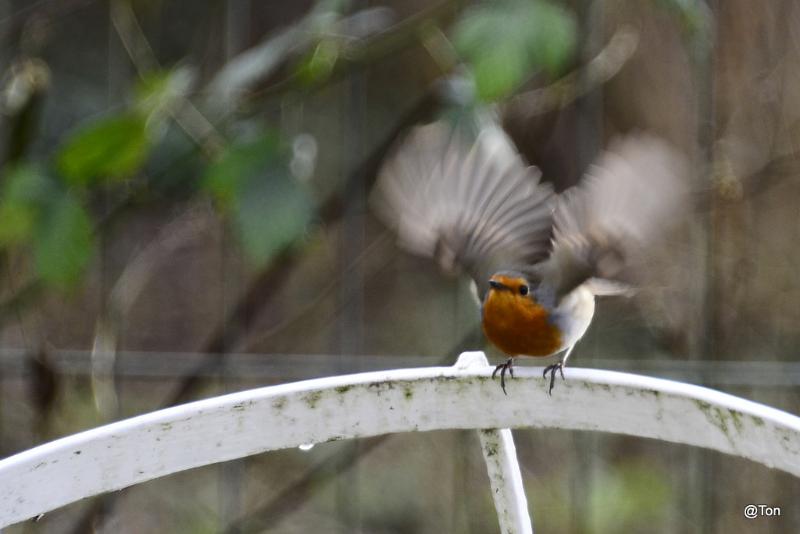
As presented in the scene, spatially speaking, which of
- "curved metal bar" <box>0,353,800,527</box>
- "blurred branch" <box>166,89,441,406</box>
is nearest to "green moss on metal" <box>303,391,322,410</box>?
"curved metal bar" <box>0,353,800,527</box>

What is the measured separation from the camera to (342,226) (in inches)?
131

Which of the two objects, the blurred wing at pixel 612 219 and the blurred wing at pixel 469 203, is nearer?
the blurred wing at pixel 612 219

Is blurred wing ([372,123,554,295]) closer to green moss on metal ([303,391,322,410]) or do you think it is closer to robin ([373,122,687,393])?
robin ([373,122,687,393])

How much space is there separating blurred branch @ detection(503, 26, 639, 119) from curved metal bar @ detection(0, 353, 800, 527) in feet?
4.84

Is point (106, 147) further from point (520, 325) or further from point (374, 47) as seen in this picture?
point (520, 325)

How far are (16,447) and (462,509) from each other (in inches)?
56.2

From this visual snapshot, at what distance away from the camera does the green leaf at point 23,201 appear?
5.82ft

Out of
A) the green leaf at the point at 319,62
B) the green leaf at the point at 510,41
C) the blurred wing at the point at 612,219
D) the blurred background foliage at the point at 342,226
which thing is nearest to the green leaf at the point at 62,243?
the blurred background foliage at the point at 342,226

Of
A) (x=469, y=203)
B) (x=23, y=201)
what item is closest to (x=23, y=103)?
(x=23, y=201)

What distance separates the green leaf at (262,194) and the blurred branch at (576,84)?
0.89 m

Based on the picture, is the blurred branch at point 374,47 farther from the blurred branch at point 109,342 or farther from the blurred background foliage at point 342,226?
the blurred branch at point 109,342

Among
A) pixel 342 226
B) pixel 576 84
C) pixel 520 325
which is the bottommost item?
pixel 520 325

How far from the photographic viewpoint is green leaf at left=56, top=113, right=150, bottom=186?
1.72m

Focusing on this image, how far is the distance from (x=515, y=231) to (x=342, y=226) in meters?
1.47
